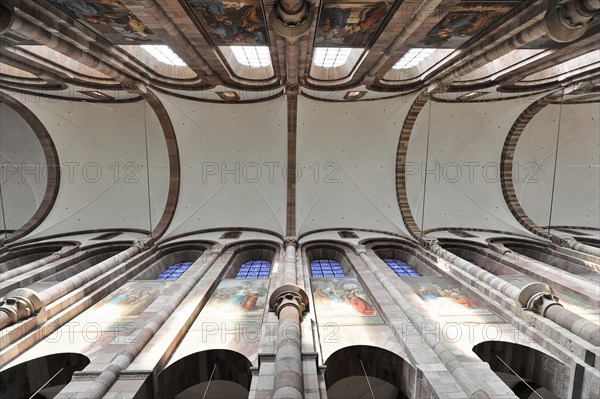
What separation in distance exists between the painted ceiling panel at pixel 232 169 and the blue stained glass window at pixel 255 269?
2.22m

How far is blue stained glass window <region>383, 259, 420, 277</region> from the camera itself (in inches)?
458

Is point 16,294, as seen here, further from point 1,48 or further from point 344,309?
point 344,309

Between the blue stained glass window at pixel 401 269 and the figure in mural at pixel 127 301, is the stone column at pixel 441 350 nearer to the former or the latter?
the blue stained glass window at pixel 401 269

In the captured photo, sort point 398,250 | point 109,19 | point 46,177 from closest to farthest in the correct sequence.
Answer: point 109,19 < point 398,250 < point 46,177

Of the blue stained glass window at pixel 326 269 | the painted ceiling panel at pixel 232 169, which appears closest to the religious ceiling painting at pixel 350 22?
the painted ceiling panel at pixel 232 169

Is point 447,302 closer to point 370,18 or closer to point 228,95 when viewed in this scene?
point 370,18

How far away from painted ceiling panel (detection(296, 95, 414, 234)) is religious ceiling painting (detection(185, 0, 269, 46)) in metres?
6.36

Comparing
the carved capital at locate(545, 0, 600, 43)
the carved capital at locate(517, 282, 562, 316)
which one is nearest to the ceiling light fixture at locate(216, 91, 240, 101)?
the carved capital at locate(545, 0, 600, 43)

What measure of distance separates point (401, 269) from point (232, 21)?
1003 cm

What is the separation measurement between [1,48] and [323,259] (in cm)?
1227

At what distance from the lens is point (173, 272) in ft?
39.2

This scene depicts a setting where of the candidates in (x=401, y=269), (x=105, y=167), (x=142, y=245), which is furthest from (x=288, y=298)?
(x=105, y=167)

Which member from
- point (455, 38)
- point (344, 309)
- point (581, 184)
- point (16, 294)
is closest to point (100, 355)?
point (16, 294)

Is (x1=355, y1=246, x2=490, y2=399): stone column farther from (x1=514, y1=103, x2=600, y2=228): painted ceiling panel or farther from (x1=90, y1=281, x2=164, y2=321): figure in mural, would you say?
Answer: (x1=514, y1=103, x2=600, y2=228): painted ceiling panel
